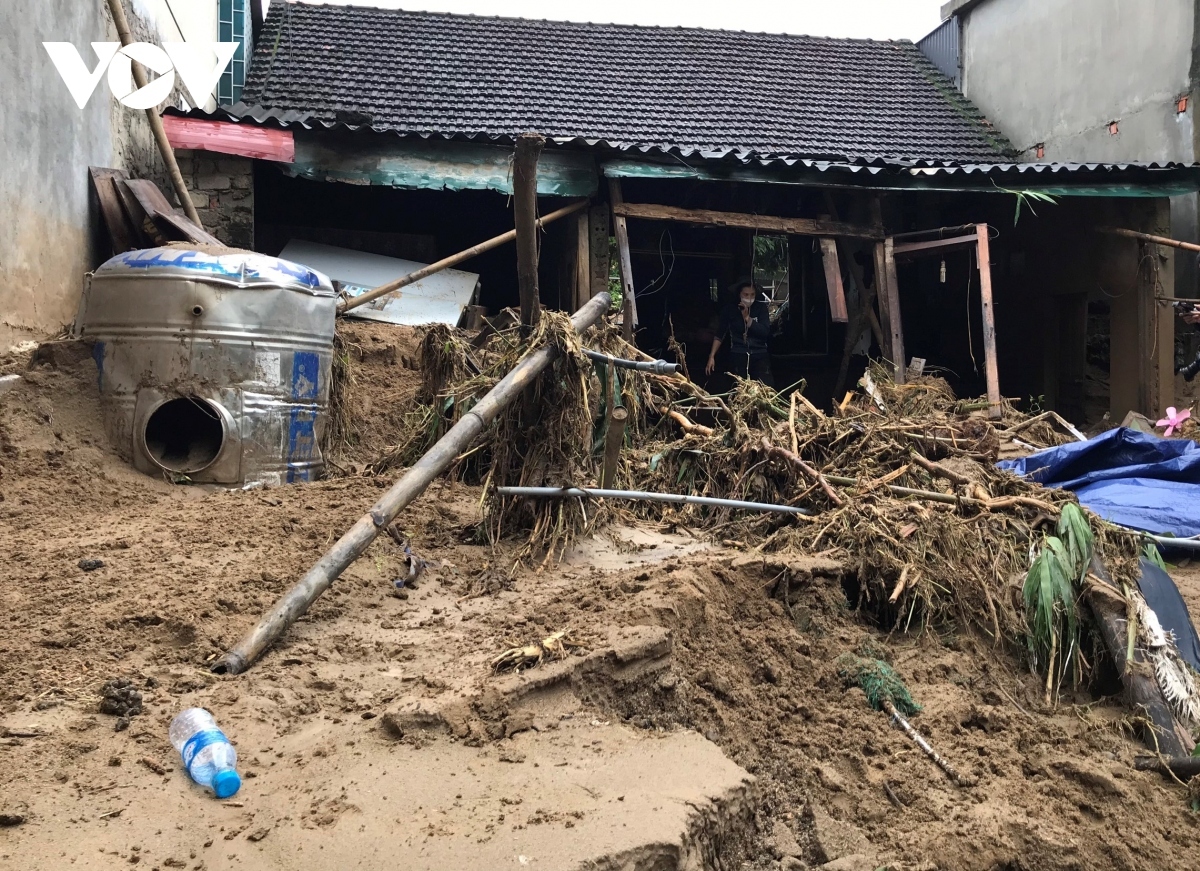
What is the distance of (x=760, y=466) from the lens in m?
5.40

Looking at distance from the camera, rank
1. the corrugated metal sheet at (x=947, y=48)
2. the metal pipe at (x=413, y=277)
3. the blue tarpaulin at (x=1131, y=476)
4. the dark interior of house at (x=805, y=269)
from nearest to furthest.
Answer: the blue tarpaulin at (x=1131, y=476)
the metal pipe at (x=413, y=277)
the dark interior of house at (x=805, y=269)
the corrugated metal sheet at (x=947, y=48)

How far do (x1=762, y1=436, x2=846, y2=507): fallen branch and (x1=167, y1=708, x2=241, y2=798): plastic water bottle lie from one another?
3190mm

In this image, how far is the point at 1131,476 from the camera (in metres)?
6.15

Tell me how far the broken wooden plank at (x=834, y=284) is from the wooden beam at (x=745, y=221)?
0.18 m

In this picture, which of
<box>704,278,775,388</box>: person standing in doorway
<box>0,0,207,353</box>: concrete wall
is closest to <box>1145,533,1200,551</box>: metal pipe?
<box>704,278,775,388</box>: person standing in doorway

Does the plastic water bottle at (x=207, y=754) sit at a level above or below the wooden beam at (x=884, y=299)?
below

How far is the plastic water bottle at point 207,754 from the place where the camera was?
244 cm

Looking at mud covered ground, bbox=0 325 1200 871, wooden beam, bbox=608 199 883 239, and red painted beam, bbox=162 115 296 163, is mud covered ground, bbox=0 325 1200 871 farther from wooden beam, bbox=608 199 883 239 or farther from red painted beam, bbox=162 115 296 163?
wooden beam, bbox=608 199 883 239

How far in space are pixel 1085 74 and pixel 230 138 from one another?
10740mm

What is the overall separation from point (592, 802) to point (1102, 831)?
196 centimetres

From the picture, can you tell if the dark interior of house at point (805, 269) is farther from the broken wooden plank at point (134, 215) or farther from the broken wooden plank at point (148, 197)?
the broken wooden plank at point (134, 215)

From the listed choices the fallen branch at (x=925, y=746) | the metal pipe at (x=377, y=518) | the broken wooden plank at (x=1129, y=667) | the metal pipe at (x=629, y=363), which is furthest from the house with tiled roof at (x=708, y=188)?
the fallen branch at (x=925, y=746)

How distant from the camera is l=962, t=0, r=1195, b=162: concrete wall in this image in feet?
35.0

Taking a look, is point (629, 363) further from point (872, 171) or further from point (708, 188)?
point (708, 188)
